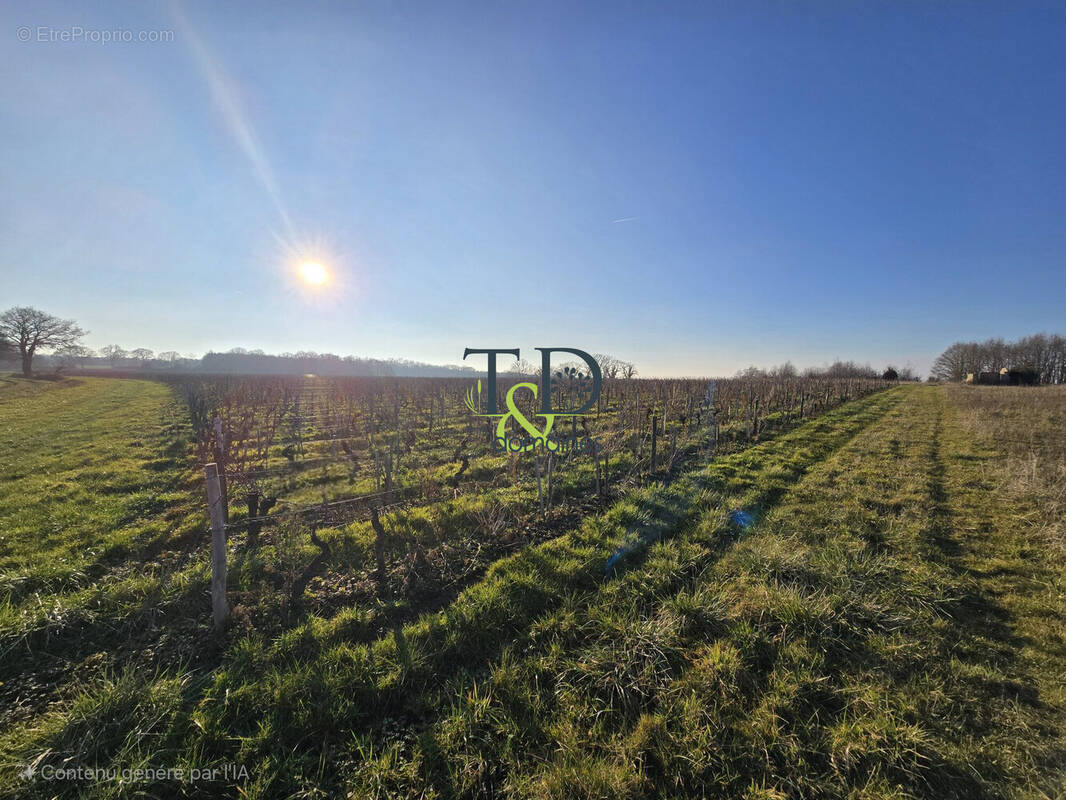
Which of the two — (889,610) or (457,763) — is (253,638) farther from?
(889,610)

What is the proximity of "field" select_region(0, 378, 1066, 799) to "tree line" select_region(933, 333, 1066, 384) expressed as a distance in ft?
262

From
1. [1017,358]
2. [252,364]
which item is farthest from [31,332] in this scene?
[1017,358]

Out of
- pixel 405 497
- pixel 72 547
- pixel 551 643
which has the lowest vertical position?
pixel 72 547

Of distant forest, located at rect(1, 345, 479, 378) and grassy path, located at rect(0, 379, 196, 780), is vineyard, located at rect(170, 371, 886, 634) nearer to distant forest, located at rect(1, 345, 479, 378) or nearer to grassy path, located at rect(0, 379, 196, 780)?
grassy path, located at rect(0, 379, 196, 780)

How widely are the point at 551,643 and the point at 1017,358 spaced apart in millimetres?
98378

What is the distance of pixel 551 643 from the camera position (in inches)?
128

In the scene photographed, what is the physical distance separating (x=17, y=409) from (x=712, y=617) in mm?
33061

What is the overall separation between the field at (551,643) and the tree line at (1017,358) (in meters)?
79.7

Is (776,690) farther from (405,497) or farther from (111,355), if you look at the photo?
(111,355)

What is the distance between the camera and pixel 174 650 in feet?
10.7

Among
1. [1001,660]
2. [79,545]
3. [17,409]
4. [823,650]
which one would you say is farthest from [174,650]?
[17,409]

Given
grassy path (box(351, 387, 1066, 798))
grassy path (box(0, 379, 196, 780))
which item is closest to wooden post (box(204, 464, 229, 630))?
grassy path (box(0, 379, 196, 780))

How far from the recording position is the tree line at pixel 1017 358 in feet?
194

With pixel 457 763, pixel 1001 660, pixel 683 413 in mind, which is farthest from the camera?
pixel 683 413
